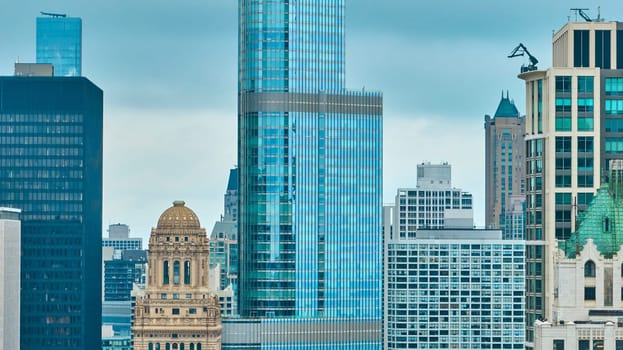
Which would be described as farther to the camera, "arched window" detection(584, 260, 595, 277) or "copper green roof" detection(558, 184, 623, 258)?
"copper green roof" detection(558, 184, 623, 258)

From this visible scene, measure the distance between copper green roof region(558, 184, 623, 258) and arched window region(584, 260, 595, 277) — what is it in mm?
1316

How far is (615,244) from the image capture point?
588 ft

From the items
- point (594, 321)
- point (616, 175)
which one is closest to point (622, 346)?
point (594, 321)

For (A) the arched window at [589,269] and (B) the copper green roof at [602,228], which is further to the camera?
(B) the copper green roof at [602,228]

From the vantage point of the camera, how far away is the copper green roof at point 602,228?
180m

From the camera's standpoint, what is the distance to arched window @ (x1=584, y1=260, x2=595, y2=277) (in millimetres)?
178900

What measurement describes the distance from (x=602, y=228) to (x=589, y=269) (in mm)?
4208

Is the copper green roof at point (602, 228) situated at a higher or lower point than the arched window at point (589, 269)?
higher

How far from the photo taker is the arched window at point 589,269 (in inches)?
7043

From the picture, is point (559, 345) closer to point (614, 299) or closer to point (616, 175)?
point (614, 299)

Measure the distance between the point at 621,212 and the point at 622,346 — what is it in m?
13.6

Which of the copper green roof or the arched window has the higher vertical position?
the copper green roof

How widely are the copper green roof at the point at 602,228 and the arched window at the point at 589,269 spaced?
1316mm

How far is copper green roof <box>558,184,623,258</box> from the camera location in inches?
7067
